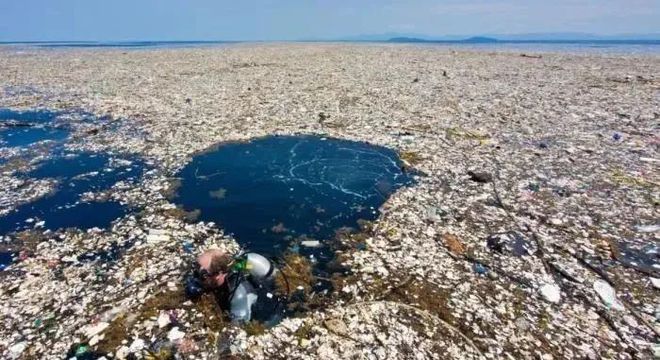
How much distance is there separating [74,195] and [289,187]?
15.3 feet

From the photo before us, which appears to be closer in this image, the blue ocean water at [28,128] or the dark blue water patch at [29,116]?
the blue ocean water at [28,128]

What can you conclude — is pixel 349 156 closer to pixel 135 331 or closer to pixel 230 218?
pixel 230 218

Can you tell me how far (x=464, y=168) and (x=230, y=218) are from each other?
5942 millimetres

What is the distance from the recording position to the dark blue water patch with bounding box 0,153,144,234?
7.17 metres

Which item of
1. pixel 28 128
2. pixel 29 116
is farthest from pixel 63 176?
pixel 29 116

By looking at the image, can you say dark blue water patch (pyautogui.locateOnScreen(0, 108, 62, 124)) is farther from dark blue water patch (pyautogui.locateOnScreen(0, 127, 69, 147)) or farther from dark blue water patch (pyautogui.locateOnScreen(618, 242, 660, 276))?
dark blue water patch (pyautogui.locateOnScreen(618, 242, 660, 276))

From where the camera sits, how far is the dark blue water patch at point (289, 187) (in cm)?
706

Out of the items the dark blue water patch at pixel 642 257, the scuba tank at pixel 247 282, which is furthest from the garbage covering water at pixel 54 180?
the dark blue water patch at pixel 642 257

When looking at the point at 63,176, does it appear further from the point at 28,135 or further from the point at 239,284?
the point at 239,284

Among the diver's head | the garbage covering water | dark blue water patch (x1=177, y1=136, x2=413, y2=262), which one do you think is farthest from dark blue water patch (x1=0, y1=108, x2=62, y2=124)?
the diver's head

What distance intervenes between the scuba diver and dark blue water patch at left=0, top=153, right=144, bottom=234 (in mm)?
3147

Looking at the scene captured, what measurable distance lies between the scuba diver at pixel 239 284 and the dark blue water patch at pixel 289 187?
101cm

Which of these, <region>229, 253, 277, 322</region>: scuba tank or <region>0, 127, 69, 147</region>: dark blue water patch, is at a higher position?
<region>0, 127, 69, 147</region>: dark blue water patch

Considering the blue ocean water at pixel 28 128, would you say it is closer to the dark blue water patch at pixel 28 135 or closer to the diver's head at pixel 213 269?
the dark blue water patch at pixel 28 135
